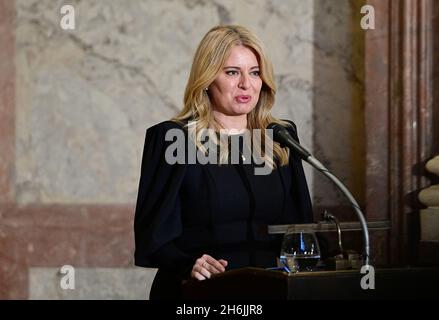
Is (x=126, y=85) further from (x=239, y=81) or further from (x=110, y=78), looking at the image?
(x=239, y=81)

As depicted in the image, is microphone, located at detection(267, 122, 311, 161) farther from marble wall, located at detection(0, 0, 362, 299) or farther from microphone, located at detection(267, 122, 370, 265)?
marble wall, located at detection(0, 0, 362, 299)

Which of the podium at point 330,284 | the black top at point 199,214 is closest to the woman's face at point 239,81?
the black top at point 199,214

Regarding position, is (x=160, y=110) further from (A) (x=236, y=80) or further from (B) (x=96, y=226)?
(A) (x=236, y=80)

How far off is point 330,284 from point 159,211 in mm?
916

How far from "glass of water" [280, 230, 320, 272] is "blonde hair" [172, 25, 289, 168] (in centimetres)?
73

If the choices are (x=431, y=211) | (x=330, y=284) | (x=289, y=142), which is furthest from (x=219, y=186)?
(x=431, y=211)

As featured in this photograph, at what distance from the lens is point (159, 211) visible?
3.28 m

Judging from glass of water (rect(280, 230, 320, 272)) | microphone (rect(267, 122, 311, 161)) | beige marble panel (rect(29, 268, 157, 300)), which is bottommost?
beige marble panel (rect(29, 268, 157, 300))

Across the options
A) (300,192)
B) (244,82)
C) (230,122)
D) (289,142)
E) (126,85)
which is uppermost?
(126,85)

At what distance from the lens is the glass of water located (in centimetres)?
278

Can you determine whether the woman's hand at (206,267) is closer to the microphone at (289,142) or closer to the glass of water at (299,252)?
the glass of water at (299,252)

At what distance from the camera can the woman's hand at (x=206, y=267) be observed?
290 centimetres

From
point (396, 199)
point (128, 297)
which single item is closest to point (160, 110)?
point (128, 297)

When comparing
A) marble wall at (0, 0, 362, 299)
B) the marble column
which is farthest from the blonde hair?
marble wall at (0, 0, 362, 299)
